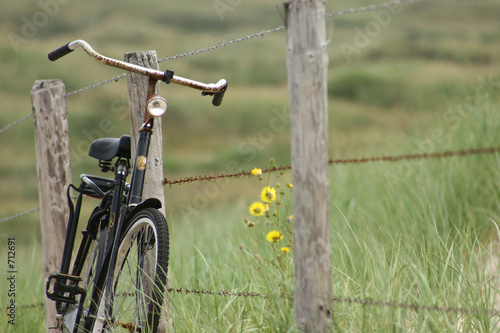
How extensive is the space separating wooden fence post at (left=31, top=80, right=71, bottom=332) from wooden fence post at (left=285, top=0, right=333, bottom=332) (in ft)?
6.77

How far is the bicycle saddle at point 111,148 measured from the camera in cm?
273

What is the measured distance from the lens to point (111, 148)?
9.05 feet

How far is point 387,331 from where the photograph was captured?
6.46 ft

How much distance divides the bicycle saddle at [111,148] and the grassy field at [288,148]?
61 centimetres

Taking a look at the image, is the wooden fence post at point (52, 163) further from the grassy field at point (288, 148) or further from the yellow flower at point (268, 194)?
the yellow flower at point (268, 194)

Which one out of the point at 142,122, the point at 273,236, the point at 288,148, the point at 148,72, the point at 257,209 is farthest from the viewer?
the point at 288,148

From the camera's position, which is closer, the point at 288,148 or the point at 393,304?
the point at 393,304

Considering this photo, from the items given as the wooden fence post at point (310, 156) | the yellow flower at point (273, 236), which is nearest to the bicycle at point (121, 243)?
the yellow flower at point (273, 236)

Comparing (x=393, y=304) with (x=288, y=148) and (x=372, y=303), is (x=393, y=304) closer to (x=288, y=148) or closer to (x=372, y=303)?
(x=372, y=303)

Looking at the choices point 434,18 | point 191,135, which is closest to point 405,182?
point 191,135

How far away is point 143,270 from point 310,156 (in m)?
0.96

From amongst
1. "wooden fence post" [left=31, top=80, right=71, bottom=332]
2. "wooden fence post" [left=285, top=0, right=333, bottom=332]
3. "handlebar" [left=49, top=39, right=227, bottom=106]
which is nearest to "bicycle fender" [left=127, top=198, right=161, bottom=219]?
"handlebar" [left=49, top=39, right=227, bottom=106]

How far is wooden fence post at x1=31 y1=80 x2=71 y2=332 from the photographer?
3.54 m

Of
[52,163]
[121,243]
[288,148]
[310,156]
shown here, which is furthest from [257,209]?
[288,148]
